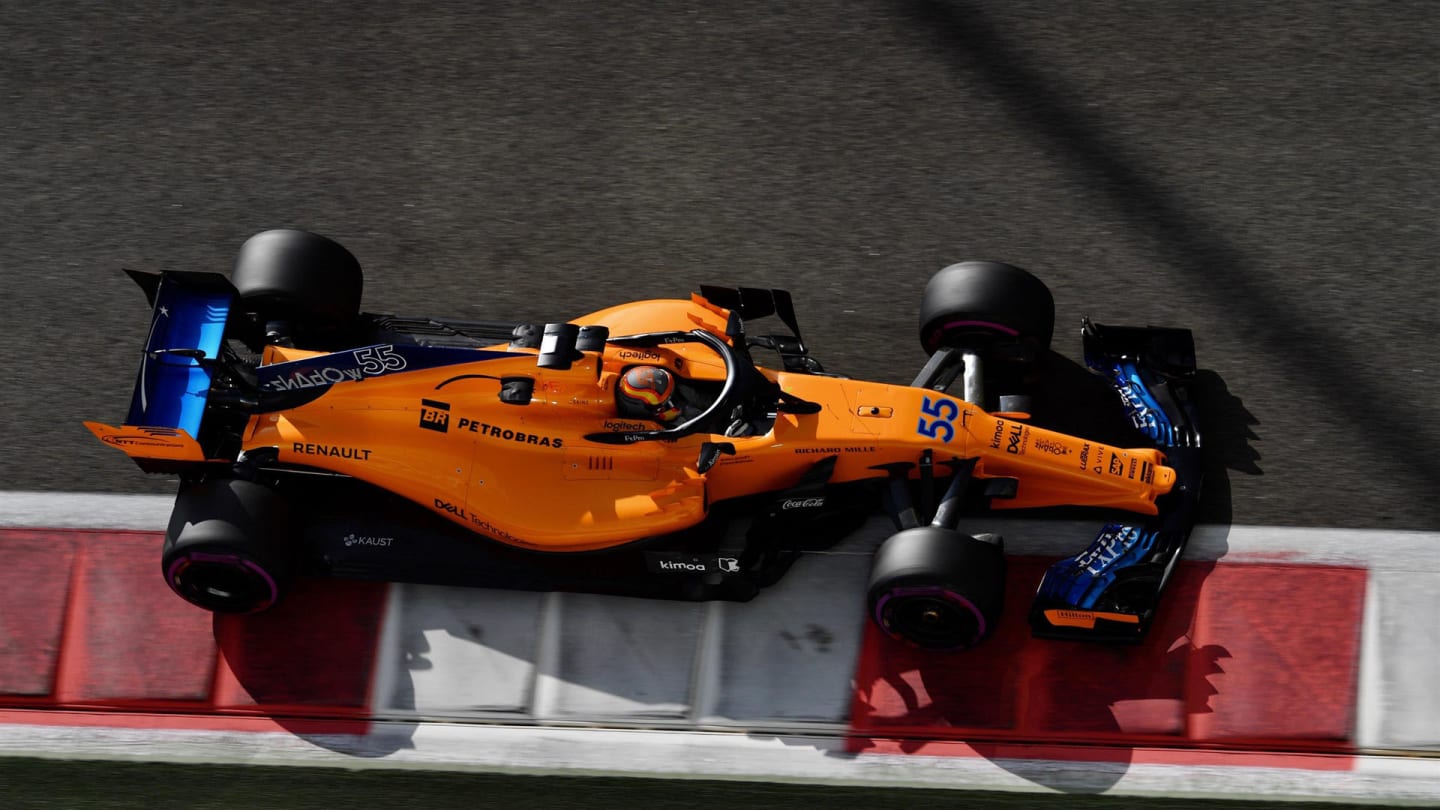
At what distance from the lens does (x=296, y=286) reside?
24.2 feet

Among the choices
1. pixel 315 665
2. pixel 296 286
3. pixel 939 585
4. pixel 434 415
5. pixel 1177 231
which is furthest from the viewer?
pixel 1177 231

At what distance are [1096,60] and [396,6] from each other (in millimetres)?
4732

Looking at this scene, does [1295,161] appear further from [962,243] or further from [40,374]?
[40,374]

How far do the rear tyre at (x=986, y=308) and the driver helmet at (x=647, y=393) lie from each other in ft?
5.16

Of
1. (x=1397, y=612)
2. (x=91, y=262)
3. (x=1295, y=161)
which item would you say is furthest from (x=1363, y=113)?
(x=91, y=262)

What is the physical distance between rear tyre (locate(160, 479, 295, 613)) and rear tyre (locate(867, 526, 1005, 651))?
2766 mm

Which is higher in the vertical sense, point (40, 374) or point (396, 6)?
point (396, 6)

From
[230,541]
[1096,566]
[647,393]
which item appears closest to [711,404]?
[647,393]

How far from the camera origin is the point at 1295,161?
Result: 905 centimetres

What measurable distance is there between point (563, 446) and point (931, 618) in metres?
1.92

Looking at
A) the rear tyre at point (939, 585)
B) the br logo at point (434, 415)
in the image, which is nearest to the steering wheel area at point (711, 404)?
the br logo at point (434, 415)

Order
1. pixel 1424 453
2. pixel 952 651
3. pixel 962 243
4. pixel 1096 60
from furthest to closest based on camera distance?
1. pixel 1096 60
2. pixel 962 243
3. pixel 1424 453
4. pixel 952 651

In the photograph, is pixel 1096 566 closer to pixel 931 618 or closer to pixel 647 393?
pixel 931 618

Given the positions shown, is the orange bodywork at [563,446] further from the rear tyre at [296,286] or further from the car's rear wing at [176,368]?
the rear tyre at [296,286]
